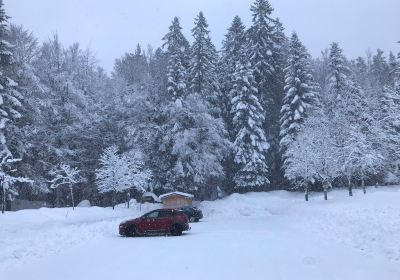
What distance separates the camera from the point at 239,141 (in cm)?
5191

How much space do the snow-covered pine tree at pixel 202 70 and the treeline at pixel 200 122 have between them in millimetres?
154

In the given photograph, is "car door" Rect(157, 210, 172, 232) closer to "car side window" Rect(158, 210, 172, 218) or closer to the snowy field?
"car side window" Rect(158, 210, 172, 218)

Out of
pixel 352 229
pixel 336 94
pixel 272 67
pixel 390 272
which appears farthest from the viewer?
pixel 272 67

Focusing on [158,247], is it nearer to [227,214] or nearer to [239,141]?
[227,214]

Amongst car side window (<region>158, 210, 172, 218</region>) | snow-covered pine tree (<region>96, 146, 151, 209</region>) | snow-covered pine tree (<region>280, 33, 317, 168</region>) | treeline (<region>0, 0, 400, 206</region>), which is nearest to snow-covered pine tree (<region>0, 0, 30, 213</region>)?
treeline (<region>0, 0, 400, 206</region>)

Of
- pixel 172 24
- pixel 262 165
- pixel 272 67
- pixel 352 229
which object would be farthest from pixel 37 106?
pixel 352 229

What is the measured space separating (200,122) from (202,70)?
6.61 metres

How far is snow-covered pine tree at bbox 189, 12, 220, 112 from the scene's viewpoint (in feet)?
170

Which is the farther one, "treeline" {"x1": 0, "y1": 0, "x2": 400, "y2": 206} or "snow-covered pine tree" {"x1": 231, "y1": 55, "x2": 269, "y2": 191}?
"snow-covered pine tree" {"x1": 231, "y1": 55, "x2": 269, "y2": 191}

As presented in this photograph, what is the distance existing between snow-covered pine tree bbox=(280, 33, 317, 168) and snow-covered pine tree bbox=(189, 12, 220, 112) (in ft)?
26.8

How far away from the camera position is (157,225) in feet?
75.4

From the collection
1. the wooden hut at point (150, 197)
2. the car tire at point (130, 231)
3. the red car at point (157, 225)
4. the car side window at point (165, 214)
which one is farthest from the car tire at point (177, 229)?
the wooden hut at point (150, 197)

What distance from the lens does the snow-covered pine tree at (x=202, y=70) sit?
5184 cm

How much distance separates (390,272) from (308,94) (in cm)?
4383
